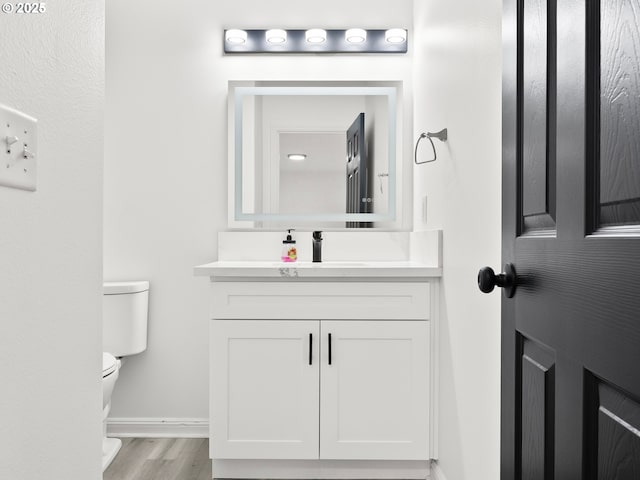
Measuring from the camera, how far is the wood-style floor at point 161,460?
212 cm

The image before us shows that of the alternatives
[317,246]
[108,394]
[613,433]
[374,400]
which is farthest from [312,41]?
[613,433]

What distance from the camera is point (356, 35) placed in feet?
8.41

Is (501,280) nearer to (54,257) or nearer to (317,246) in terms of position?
(54,257)

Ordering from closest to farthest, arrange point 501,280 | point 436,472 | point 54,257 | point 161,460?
point 54,257
point 501,280
point 436,472
point 161,460

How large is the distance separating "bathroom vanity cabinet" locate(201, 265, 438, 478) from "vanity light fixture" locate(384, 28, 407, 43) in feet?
4.11

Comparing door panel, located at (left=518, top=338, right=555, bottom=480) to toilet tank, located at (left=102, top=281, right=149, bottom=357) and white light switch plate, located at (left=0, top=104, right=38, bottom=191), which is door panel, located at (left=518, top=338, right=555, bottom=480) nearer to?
white light switch plate, located at (left=0, top=104, right=38, bottom=191)

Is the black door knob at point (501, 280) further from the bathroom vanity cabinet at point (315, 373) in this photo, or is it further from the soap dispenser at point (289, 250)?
the soap dispenser at point (289, 250)

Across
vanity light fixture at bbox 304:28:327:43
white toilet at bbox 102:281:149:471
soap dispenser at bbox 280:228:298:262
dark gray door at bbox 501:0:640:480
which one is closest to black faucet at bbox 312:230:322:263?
soap dispenser at bbox 280:228:298:262

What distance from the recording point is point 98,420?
1.05 metres

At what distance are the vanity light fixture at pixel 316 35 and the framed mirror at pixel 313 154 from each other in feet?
0.68

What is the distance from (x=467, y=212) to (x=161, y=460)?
67.6 inches

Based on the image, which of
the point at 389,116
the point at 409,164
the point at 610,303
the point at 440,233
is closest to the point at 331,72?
the point at 389,116

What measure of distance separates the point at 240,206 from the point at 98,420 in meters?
1.64

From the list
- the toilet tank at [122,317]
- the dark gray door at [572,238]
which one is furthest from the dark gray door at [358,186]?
the dark gray door at [572,238]
